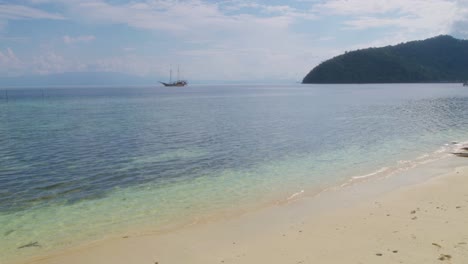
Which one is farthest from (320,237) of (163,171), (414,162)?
(414,162)

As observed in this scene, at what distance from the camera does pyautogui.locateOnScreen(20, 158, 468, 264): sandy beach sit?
33.7ft

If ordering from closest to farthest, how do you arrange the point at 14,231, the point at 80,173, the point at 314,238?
the point at 314,238, the point at 14,231, the point at 80,173

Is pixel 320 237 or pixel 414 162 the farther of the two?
pixel 414 162

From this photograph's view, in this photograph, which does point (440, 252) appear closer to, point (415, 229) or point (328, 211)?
point (415, 229)

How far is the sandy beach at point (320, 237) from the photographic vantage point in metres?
10.3

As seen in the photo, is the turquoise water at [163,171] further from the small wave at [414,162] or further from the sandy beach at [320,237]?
the sandy beach at [320,237]

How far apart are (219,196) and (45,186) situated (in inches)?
354

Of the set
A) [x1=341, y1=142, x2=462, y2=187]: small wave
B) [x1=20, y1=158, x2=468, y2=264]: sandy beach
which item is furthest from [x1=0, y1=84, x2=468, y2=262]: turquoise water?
[x1=20, y1=158, x2=468, y2=264]: sandy beach

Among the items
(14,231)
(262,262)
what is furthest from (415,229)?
(14,231)

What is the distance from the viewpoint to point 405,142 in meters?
34.2

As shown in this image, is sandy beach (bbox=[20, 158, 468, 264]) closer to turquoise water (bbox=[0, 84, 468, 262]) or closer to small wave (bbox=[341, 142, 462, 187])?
turquoise water (bbox=[0, 84, 468, 262])

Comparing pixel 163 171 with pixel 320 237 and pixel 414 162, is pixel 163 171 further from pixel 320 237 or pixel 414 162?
pixel 414 162

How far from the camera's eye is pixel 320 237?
11797 millimetres

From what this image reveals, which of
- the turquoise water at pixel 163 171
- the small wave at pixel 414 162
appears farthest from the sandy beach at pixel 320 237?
the small wave at pixel 414 162
